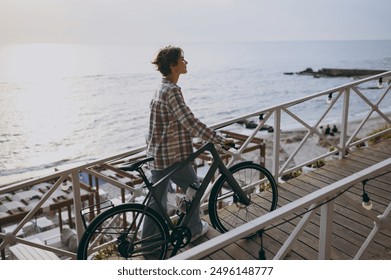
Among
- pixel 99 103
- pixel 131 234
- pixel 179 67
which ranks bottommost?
pixel 99 103

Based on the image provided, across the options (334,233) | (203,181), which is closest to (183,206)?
(203,181)

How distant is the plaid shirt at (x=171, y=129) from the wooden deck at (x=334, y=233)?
0.67 meters

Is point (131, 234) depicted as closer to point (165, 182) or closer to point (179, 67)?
point (165, 182)

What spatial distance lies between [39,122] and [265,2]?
24.4 meters

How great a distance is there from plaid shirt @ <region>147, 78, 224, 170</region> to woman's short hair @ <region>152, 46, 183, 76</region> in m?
0.07

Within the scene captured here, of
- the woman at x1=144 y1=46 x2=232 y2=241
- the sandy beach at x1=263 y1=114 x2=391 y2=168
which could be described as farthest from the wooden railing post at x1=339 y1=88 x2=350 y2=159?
the sandy beach at x1=263 y1=114 x2=391 y2=168

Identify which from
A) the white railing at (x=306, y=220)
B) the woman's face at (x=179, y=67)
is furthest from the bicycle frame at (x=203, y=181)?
the white railing at (x=306, y=220)

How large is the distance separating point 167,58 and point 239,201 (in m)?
1.11

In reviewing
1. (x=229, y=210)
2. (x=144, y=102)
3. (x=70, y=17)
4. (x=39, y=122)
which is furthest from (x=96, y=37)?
(x=144, y=102)

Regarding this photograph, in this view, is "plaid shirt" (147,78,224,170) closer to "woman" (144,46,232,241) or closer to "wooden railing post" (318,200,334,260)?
"woman" (144,46,232,241)

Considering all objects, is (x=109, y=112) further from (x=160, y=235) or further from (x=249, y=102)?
(x=160, y=235)

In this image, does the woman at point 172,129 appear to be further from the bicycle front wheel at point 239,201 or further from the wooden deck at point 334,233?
the wooden deck at point 334,233

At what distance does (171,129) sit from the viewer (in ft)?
7.86
